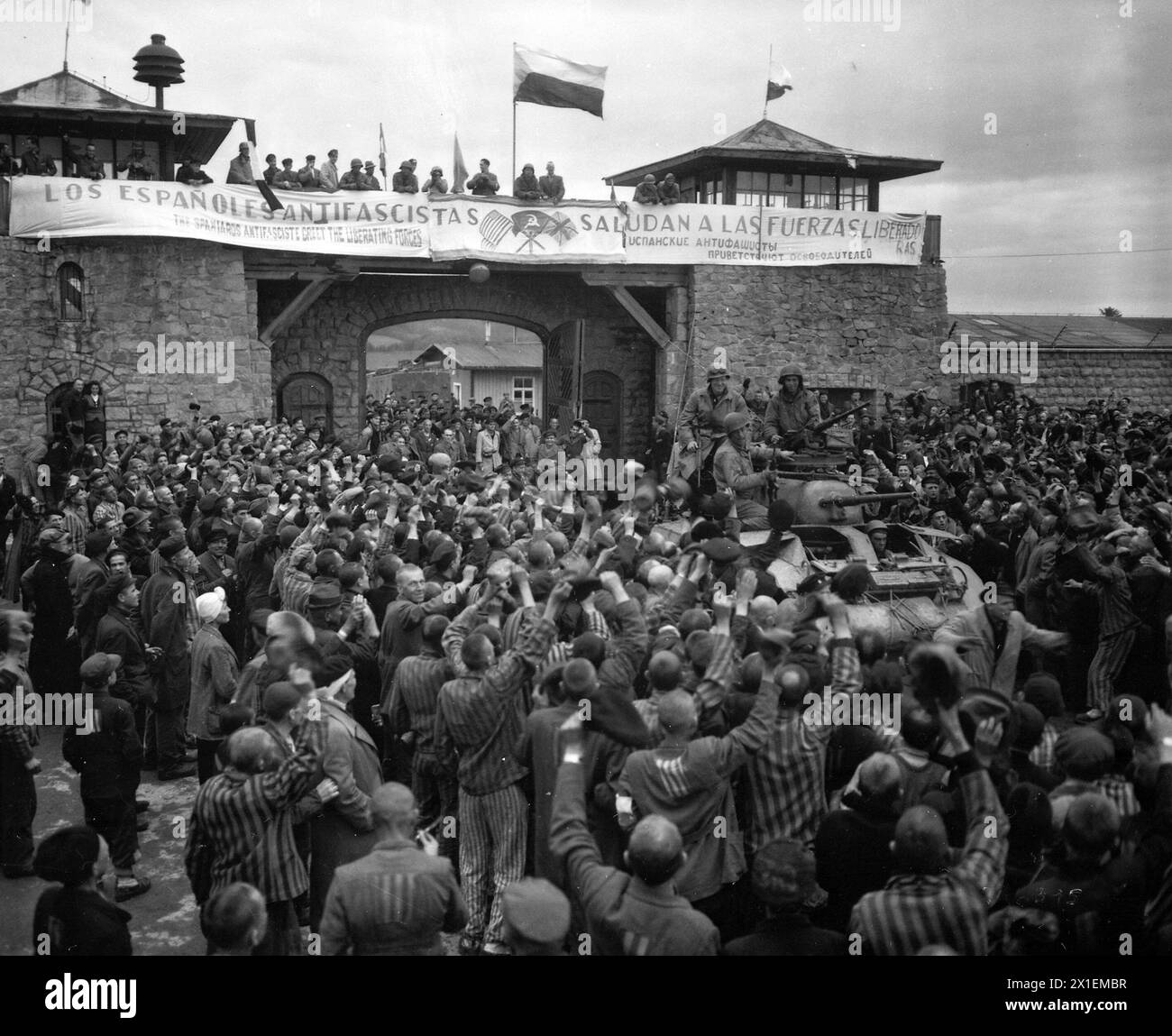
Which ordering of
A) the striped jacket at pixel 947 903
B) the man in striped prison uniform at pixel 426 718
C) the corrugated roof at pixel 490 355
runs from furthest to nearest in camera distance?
the corrugated roof at pixel 490 355 → the man in striped prison uniform at pixel 426 718 → the striped jacket at pixel 947 903

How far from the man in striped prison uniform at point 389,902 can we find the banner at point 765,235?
1845 centimetres

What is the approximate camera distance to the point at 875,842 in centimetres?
512

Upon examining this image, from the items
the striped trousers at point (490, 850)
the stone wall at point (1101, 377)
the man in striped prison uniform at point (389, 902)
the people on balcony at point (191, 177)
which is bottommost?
the striped trousers at point (490, 850)

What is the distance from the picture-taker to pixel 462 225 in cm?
2102

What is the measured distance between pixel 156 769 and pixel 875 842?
7001 millimetres

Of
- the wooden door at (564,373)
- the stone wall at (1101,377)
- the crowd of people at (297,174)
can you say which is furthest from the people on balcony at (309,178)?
the stone wall at (1101,377)

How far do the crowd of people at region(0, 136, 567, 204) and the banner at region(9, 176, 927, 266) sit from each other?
329 millimetres

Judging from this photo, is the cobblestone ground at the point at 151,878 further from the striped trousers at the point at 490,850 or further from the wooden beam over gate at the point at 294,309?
the wooden beam over gate at the point at 294,309

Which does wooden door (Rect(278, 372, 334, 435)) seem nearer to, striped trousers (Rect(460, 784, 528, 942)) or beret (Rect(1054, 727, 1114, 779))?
striped trousers (Rect(460, 784, 528, 942))

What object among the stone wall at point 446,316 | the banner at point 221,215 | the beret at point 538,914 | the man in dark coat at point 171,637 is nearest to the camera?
the beret at point 538,914

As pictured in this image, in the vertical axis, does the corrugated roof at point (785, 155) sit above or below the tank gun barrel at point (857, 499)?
above

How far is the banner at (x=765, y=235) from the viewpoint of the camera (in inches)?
871

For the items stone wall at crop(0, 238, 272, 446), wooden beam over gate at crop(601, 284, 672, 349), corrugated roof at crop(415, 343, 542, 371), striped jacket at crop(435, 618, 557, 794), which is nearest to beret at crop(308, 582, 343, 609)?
striped jacket at crop(435, 618, 557, 794)

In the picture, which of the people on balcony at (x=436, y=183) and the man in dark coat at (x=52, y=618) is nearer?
the man in dark coat at (x=52, y=618)
